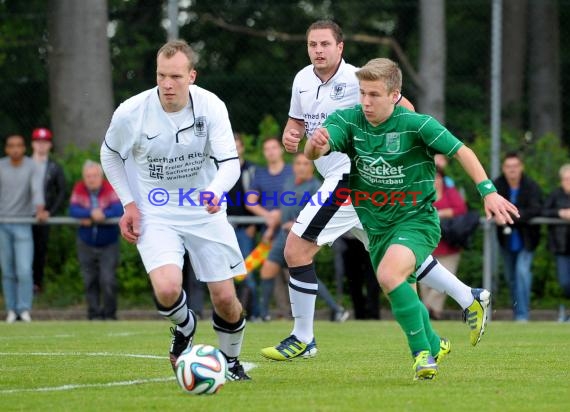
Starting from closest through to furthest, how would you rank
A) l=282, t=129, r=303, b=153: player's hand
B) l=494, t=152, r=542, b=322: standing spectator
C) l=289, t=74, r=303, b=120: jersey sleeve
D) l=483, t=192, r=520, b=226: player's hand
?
l=483, t=192, r=520, b=226: player's hand → l=282, t=129, r=303, b=153: player's hand → l=289, t=74, r=303, b=120: jersey sleeve → l=494, t=152, r=542, b=322: standing spectator

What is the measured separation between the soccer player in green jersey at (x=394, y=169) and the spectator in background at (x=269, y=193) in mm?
7139

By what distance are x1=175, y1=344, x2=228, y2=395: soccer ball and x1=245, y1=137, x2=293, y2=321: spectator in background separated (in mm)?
7990

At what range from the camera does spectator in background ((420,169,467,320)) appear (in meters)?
15.0

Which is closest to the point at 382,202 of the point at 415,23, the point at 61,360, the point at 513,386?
the point at 513,386

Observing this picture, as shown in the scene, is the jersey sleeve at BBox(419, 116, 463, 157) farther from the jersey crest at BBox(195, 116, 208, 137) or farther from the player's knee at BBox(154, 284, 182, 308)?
the player's knee at BBox(154, 284, 182, 308)

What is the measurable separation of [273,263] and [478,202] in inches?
131

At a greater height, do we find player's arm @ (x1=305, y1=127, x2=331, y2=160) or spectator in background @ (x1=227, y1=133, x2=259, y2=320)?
player's arm @ (x1=305, y1=127, x2=331, y2=160)

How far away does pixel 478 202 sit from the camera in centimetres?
1658

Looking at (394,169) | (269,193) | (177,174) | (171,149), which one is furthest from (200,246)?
(269,193)

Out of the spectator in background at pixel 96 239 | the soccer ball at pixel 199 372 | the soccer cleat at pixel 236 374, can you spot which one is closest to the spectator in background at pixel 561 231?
the spectator in background at pixel 96 239

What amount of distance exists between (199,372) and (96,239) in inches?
345

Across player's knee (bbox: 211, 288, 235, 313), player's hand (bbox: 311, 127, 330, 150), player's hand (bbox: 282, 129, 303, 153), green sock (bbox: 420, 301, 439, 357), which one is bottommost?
green sock (bbox: 420, 301, 439, 357)

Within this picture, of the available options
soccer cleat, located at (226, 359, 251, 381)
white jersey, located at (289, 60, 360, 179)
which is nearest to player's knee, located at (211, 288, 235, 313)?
soccer cleat, located at (226, 359, 251, 381)

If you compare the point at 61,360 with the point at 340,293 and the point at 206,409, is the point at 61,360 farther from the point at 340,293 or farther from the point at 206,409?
the point at 340,293
